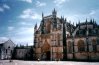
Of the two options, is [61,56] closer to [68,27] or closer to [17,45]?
[68,27]

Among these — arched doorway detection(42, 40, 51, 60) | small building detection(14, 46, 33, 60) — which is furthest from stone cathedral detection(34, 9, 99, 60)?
small building detection(14, 46, 33, 60)

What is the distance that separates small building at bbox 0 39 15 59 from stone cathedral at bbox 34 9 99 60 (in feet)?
48.6

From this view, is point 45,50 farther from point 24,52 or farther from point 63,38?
point 24,52

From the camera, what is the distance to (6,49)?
6725 cm

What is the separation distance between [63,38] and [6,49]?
1052 inches

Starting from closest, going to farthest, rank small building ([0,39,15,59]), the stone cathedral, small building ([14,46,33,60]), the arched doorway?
the stone cathedral → the arched doorway → small building ([14,46,33,60]) → small building ([0,39,15,59])

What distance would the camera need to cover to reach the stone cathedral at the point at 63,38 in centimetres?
4844

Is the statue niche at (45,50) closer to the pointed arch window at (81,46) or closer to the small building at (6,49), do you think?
the pointed arch window at (81,46)

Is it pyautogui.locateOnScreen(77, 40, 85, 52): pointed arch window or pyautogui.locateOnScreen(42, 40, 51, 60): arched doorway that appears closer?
pyautogui.locateOnScreen(77, 40, 85, 52): pointed arch window

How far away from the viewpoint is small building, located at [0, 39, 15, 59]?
65106 mm

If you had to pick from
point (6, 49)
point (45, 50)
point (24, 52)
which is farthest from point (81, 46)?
point (6, 49)

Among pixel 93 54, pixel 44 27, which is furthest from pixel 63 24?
pixel 93 54

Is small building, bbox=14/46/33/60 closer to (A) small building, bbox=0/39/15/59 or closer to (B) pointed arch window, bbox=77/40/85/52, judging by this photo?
(A) small building, bbox=0/39/15/59

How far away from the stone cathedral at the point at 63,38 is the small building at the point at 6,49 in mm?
14805
